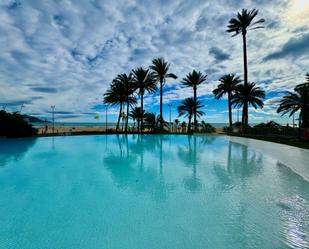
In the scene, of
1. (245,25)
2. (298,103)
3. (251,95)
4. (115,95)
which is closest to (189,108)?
(251,95)

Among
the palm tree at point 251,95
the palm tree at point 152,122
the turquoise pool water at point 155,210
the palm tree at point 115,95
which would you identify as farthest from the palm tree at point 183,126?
the turquoise pool water at point 155,210

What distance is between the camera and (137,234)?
9.55 feet

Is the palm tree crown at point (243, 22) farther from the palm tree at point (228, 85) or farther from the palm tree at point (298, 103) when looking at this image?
the palm tree at point (298, 103)

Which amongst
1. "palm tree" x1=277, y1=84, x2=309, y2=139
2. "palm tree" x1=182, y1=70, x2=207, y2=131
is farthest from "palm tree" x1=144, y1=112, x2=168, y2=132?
"palm tree" x1=277, y1=84, x2=309, y2=139

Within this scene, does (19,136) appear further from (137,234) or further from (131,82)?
(137,234)

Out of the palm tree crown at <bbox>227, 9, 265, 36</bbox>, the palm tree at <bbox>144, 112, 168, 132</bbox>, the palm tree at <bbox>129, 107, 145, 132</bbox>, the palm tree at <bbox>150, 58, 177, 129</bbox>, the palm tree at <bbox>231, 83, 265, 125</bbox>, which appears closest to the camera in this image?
the palm tree crown at <bbox>227, 9, 265, 36</bbox>

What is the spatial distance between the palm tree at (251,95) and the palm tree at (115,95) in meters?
16.3

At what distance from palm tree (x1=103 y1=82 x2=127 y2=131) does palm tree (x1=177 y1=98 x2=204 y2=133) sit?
29.8ft

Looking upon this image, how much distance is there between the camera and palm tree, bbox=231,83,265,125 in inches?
907

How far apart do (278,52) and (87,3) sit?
15249 millimetres

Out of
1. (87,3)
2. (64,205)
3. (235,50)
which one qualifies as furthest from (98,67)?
(64,205)

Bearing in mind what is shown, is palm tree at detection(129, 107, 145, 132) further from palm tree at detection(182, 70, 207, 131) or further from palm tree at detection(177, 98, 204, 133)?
palm tree at detection(182, 70, 207, 131)

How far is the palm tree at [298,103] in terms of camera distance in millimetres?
15492

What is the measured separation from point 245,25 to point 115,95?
64.2 feet
